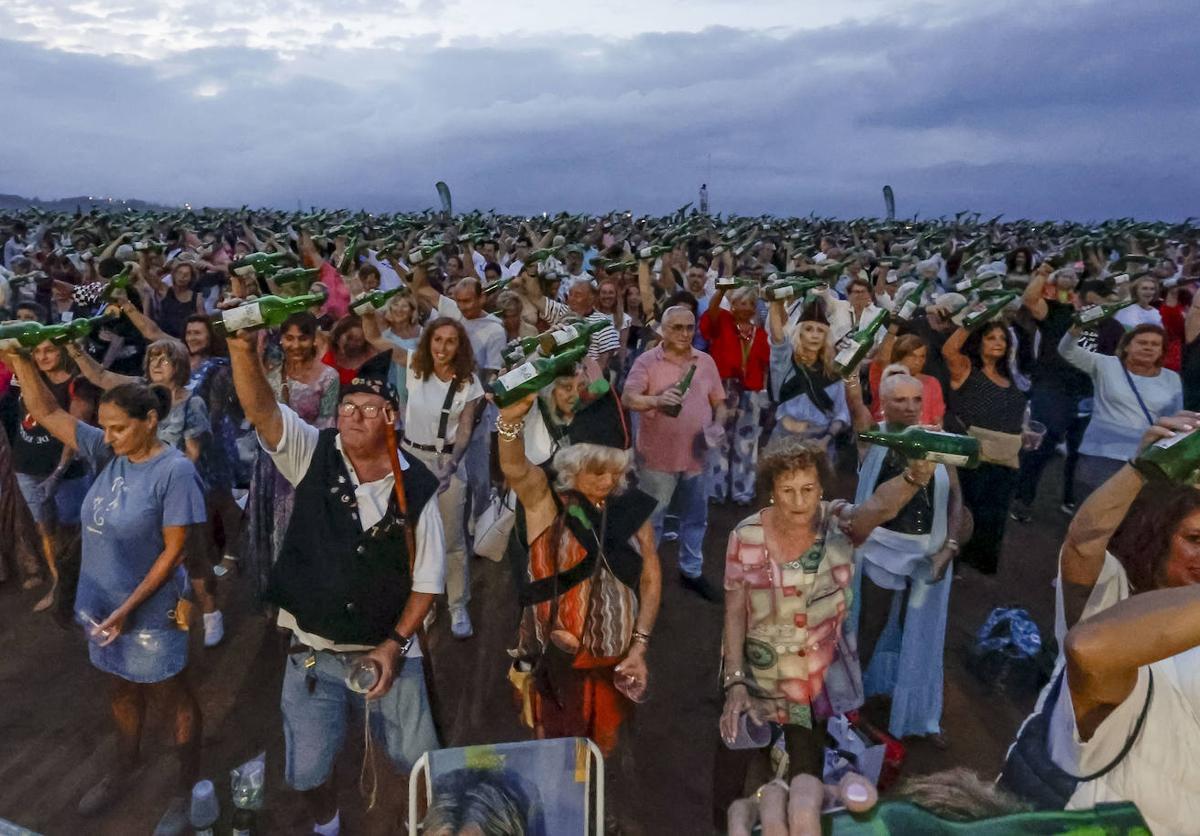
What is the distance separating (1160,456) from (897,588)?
1973 mm

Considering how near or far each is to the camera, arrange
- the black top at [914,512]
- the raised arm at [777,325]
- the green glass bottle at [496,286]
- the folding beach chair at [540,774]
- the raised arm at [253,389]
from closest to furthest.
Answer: the folding beach chair at [540,774], the raised arm at [253,389], the black top at [914,512], the raised arm at [777,325], the green glass bottle at [496,286]

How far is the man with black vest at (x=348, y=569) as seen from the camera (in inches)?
99.8

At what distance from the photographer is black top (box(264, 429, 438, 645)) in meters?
2.53

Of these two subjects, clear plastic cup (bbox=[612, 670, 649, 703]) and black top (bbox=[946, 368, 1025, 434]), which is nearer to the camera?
clear plastic cup (bbox=[612, 670, 649, 703])

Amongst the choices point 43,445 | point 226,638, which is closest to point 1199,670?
point 226,638

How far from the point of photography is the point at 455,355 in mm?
4141

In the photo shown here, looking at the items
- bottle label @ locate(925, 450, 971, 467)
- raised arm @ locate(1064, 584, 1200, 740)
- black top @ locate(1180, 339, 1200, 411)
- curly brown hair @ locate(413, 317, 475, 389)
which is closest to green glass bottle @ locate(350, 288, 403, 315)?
curly brown hair @ locate(413, 317, 475, 389)

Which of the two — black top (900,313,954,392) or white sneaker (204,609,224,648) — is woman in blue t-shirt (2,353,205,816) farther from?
black top (900,313,954,392)

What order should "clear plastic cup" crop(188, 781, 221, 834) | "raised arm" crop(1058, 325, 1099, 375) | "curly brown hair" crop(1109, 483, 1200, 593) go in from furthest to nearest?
"raised arm" crop(1058, 325, 1099, 375), "clear plastic cup" crop(188, 781, 221, 834), "curly brown hair" crop(1109, 483, 1200, 593)

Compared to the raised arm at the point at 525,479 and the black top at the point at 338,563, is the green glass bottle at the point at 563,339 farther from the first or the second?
the black top at the point at 338,563

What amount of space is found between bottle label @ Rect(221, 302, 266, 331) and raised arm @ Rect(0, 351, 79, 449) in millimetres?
1158

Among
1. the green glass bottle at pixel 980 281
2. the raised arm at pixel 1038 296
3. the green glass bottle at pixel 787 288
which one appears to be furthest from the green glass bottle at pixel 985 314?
the raised arm at pixel 1038 296

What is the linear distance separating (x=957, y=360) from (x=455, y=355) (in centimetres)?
293

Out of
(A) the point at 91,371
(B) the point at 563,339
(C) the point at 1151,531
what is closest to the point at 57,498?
(A) the point at 91,371
